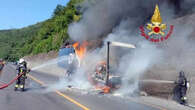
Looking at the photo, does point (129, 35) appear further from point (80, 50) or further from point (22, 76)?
point (22, 76)

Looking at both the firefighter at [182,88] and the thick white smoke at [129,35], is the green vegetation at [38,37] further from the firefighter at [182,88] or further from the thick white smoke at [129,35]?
the firefighter at [182,88]

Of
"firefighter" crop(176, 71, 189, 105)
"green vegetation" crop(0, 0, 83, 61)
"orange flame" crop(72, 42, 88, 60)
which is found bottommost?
"firefighter" crop(176, 71, 189, 105)

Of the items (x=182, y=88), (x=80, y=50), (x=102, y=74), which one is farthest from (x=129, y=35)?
(x=182, y=88)

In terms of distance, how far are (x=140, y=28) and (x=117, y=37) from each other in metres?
3.83

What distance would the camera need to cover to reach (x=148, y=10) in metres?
18.8

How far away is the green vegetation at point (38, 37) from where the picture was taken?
44.4 m

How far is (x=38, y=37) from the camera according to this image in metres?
69.6

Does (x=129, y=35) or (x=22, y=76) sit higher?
(x=129, y=35)

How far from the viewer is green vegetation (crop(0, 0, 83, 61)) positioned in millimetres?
44406

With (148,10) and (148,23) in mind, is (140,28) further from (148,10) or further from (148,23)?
(148,10)

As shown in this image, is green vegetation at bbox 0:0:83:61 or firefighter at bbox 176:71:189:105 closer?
firefighter at bbox 176:71:189:105

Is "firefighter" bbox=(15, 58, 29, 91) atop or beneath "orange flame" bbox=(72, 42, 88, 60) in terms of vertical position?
beneath

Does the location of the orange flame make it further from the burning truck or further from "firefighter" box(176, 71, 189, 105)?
"firefighter" box(176, 71, 189, 105)

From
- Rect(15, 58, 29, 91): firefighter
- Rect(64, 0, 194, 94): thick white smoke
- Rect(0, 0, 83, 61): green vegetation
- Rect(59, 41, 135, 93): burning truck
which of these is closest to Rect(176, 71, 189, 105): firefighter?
Rect(64, 0, 194, 94): thick white smoke
